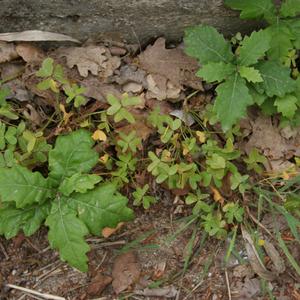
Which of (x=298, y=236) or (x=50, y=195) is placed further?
(x=298, y=236)

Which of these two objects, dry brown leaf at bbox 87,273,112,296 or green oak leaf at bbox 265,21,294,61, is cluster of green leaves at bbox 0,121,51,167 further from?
green oak leaf at bbox 265,21,294,61

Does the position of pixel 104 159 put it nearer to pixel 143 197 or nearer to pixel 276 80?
pixel 143 197

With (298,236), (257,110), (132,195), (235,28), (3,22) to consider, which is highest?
(3,22)

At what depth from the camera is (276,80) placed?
9.87 ft

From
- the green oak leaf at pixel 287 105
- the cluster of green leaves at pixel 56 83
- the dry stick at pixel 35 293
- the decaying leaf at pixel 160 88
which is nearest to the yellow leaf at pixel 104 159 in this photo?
the cluster of green leaves at pixel 56 83

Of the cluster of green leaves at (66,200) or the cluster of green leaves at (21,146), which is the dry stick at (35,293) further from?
the cluster of green leaves at (21,146)

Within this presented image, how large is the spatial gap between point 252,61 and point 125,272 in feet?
4.59

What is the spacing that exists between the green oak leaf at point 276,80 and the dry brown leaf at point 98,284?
4.62 feet

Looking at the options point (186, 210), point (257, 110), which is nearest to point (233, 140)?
point (257, 110)

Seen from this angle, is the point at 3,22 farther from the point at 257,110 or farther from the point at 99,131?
the point at 257,110

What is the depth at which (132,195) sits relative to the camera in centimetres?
313

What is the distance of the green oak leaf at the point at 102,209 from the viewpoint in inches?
109

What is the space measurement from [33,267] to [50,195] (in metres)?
0.49

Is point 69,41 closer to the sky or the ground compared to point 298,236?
closer to the sky
